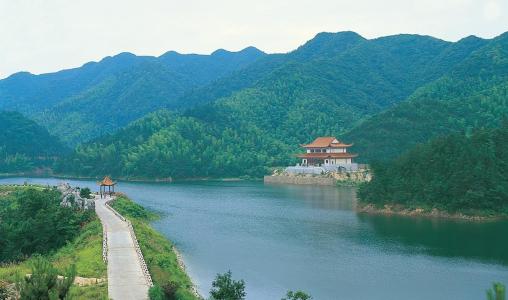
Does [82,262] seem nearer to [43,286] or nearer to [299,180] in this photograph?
[43,286]

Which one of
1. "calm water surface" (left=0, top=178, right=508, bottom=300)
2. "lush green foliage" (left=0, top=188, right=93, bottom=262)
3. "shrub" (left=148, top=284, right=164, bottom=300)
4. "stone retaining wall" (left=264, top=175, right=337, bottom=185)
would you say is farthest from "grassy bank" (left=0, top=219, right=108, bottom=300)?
"stone retaining wall" (left=264, top=175, right=337, bottom=185)

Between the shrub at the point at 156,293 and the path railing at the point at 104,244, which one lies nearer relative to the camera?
the shrub at the point at 156,293

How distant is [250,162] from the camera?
498ft

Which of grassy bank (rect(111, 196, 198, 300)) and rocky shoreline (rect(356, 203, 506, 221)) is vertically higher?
rocky shoreline (rect(356, 203, 506, 221))

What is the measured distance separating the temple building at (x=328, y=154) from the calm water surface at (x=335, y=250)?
43040 millimetres

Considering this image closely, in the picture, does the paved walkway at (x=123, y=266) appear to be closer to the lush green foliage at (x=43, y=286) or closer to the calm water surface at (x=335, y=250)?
the calm water surface at (x=335, y=250)

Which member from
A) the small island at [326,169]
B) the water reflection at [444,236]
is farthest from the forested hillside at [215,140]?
the water reflection at [444,236]

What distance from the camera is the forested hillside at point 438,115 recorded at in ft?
457

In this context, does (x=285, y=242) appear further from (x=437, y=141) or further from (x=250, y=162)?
(x=250, y=162)

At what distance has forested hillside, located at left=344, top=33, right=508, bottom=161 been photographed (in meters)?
139

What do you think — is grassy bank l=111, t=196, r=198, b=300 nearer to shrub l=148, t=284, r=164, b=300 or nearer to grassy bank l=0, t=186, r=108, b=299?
shrub l=148, t=284, r=164, b=300

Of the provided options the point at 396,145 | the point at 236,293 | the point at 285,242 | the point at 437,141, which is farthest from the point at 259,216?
the point at 396,145

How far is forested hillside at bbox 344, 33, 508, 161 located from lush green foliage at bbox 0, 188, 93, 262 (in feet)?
286

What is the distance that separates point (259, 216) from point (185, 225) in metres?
10.3
